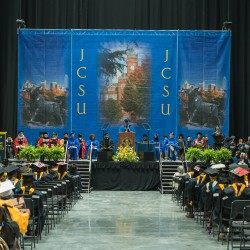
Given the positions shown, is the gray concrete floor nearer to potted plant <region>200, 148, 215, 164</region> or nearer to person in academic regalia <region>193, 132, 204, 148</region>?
potted plant <region>200, 148, 215, 164</region>

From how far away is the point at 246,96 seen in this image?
36594 millimetres

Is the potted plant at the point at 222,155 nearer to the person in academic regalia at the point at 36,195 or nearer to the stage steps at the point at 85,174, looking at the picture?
the stage steps at the point at 85,174

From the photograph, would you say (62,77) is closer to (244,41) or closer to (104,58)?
(104,58)

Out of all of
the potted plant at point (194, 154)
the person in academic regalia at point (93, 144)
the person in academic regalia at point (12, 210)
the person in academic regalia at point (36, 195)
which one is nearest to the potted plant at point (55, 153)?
the person in academic regalia at point (93, 144)

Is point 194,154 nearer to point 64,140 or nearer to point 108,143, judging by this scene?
point 108,143

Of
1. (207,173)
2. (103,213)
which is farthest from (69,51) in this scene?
(207,173)

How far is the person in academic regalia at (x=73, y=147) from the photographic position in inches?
1223

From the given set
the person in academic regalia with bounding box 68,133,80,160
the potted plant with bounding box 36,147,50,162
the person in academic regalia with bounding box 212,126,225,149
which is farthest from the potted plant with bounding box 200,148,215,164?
the potted plant with bounding box 36,147,50,162

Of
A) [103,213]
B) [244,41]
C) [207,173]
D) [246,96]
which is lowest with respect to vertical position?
[103,213]

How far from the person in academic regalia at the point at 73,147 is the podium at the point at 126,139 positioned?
6.58ft

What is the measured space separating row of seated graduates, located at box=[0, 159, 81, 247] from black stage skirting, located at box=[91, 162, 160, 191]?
4.17 meters

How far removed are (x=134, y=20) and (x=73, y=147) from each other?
9.43 meters

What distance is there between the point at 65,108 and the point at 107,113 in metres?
2.12

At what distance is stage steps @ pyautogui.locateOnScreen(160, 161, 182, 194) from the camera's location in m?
27.6
